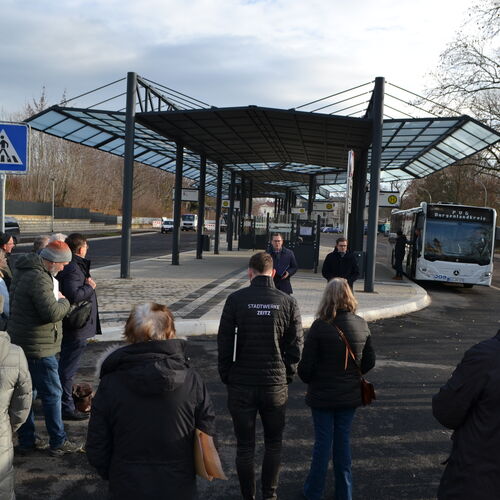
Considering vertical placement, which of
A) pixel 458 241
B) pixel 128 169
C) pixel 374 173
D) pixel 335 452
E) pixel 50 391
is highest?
pixel 374 173

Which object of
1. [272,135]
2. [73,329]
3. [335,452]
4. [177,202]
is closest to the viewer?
[335,452]

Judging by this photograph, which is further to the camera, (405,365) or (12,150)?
(405,365)

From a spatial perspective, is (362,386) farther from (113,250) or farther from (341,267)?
(113,250)

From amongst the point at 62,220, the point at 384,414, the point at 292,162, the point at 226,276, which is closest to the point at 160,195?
the point at 62,220

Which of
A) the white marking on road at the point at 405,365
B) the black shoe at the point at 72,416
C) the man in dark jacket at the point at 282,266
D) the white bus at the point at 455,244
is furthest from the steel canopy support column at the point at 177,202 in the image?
the black shoe at the point at 72,416

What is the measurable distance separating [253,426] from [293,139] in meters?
15.3

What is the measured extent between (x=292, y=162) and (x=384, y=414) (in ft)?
66.5

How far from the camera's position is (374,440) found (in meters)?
4.60

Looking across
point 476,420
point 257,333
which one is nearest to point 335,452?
point 257,333

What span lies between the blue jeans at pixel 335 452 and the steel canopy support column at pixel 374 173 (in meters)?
10.3

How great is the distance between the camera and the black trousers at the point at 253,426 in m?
3.38

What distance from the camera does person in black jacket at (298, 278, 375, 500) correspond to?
347 cm

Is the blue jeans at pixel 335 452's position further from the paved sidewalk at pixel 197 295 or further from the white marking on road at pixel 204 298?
the white marking on road at pixel 204 298

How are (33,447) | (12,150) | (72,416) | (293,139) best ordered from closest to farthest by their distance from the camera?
(33,447) → (72,416) → (12,150) → (293,139)
